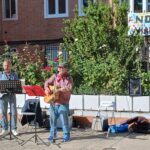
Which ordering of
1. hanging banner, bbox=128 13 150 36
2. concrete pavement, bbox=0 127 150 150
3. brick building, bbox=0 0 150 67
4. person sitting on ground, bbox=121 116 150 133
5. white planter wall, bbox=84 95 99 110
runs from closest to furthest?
concrete pavement, bbox=0 127 150 150 < person sitting on ground, bbox=121 116 150 133 < white planter wall, bbox=84 95 99 110 < hanging banner, bbox=128 13 150 36 < brick building, bbox=0 0 150 67

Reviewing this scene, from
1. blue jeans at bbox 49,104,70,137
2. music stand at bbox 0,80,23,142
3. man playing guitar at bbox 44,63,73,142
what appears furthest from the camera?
music stand at bbox 0,80,23,142

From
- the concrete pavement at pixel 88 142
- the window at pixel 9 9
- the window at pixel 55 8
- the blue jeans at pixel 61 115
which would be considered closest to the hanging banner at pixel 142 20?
the window at pixel 55 8

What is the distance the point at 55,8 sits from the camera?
26344mm

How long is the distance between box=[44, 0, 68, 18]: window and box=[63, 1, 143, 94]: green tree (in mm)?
9577

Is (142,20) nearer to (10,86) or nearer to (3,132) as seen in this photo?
(3,132)

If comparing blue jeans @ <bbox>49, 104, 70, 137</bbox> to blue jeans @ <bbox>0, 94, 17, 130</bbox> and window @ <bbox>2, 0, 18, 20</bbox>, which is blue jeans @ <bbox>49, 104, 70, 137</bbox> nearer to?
blue jeans @ <bbox>0, 94, 17, 130</bbox>

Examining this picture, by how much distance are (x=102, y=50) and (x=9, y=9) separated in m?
13.4

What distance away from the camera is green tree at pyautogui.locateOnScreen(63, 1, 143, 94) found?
13.4m

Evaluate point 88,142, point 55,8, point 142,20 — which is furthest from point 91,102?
point 55,8

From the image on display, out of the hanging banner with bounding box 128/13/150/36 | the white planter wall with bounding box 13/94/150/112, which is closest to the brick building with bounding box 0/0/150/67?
the hanging banner with bounding box 128/13/150/36

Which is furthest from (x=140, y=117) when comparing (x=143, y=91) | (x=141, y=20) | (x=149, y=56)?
(x=141, y=20)

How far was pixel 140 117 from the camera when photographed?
476 inches

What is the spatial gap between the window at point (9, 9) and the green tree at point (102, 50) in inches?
437

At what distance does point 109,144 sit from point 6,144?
2.14 meters
